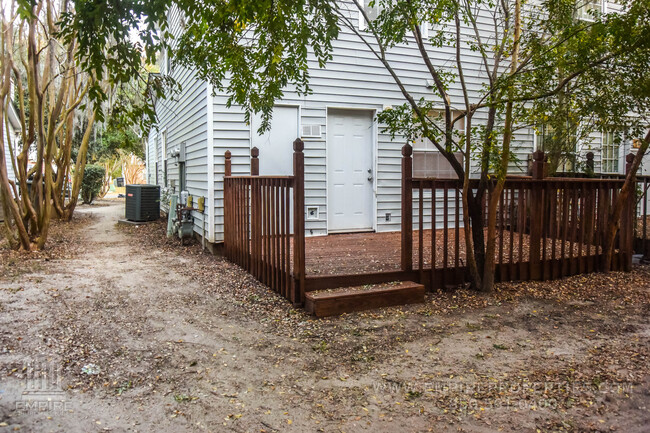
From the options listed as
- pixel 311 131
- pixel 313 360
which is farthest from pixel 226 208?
pixel 313 360

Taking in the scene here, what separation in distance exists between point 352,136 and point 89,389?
5.90 metres

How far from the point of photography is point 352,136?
802 cm

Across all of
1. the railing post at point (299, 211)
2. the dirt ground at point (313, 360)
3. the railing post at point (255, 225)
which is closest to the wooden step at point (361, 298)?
the dirt ground at point (313, 360)

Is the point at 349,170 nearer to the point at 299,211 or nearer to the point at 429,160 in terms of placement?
the point at 429,160

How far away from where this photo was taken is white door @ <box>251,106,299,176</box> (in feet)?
24.2

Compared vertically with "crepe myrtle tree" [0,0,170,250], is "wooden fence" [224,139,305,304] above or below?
below

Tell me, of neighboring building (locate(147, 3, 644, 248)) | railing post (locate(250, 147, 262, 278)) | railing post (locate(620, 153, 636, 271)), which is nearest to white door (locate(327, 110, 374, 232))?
neighboring building (locate(147, 3, 644, 248))

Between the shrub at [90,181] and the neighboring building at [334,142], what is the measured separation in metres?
11.4

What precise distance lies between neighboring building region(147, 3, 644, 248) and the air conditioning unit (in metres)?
3.75

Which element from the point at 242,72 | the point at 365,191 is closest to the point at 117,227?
the point at 365,191

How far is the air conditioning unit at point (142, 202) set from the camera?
11.8 m

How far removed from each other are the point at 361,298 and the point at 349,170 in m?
3.83

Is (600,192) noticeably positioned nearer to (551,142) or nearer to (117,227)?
(551,142)

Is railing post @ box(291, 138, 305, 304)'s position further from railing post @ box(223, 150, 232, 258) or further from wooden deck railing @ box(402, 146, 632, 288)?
railing post @ box(223, 150, 232, 258)
